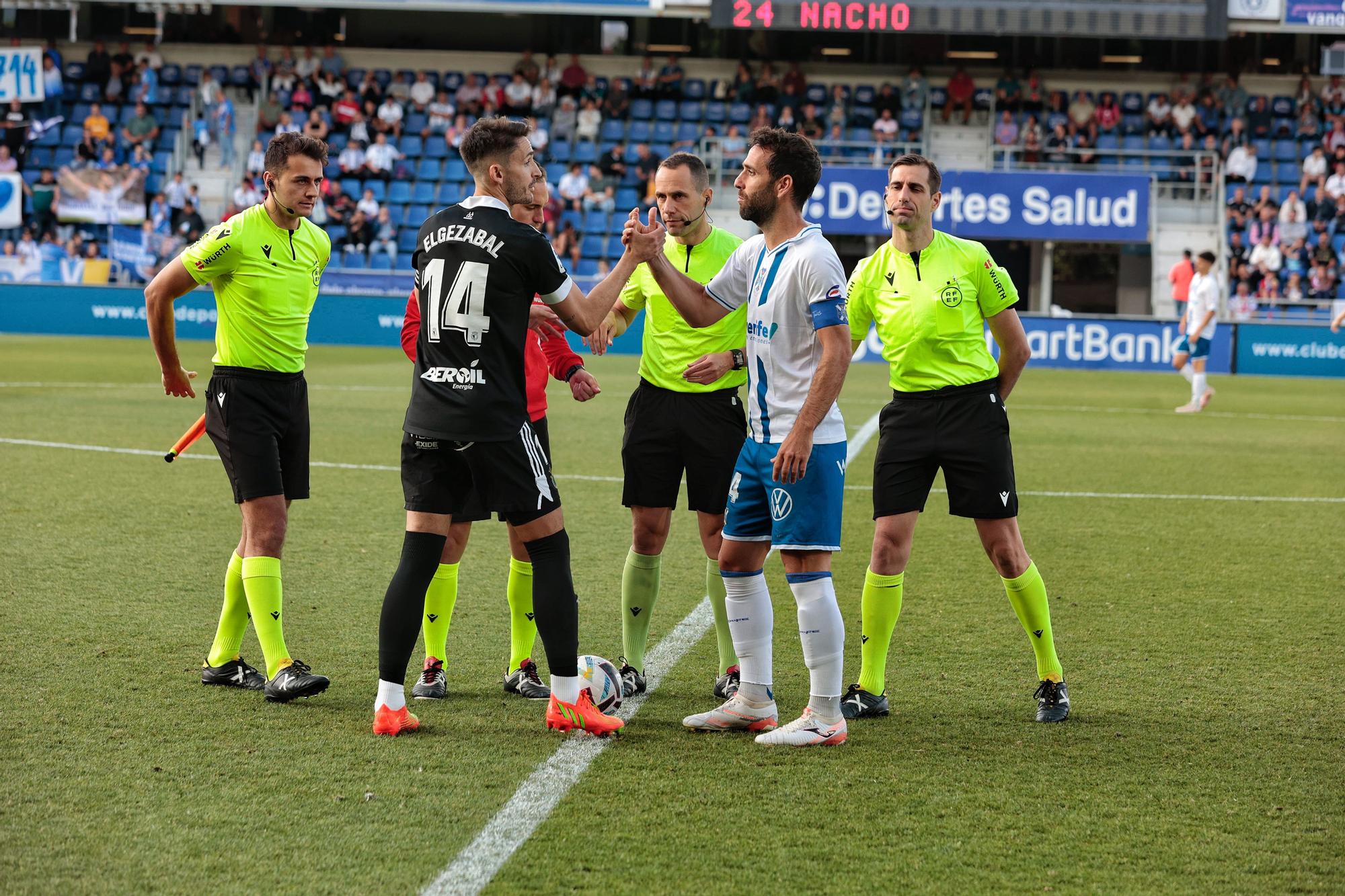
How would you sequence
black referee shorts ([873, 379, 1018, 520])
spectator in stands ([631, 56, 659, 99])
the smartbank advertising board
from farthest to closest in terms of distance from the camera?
spectator in stands ([631, 56, 659, 99]) → the smartbank advertising board → black referee shorts ([873, 379, 1018, 520])

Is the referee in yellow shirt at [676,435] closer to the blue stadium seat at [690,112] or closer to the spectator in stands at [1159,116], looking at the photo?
the blue stadium seat at [690,112]

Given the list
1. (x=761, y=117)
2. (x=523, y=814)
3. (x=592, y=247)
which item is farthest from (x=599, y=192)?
(x=523, y=814)

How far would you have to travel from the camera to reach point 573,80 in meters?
32.5

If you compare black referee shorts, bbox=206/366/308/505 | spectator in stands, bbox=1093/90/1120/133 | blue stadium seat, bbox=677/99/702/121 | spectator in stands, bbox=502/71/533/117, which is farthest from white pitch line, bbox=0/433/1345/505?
spectator in stands, bbox=1093/90/1120/133

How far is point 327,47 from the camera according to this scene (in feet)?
111

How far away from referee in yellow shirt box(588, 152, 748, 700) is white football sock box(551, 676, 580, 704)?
596 mm

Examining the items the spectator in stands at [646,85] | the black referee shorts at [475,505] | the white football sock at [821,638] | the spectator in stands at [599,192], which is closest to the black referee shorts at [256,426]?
the black referee shorts at [475,505]

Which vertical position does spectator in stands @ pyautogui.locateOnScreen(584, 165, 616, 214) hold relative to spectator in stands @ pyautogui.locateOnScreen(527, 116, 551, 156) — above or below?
below

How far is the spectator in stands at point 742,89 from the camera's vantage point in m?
31.6

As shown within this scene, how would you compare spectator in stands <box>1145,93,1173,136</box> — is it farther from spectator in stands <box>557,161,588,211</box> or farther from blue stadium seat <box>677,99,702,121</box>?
spectator in stands <box>557,161,588,211</box>

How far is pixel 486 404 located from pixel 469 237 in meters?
0.53

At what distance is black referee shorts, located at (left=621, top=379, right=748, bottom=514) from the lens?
17.2 ft

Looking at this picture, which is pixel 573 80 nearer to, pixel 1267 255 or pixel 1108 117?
pixel 1108 117

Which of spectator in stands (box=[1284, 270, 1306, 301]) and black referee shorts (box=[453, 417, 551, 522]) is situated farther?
spectator in stands (box=[1284, 270, 1306, 301])
